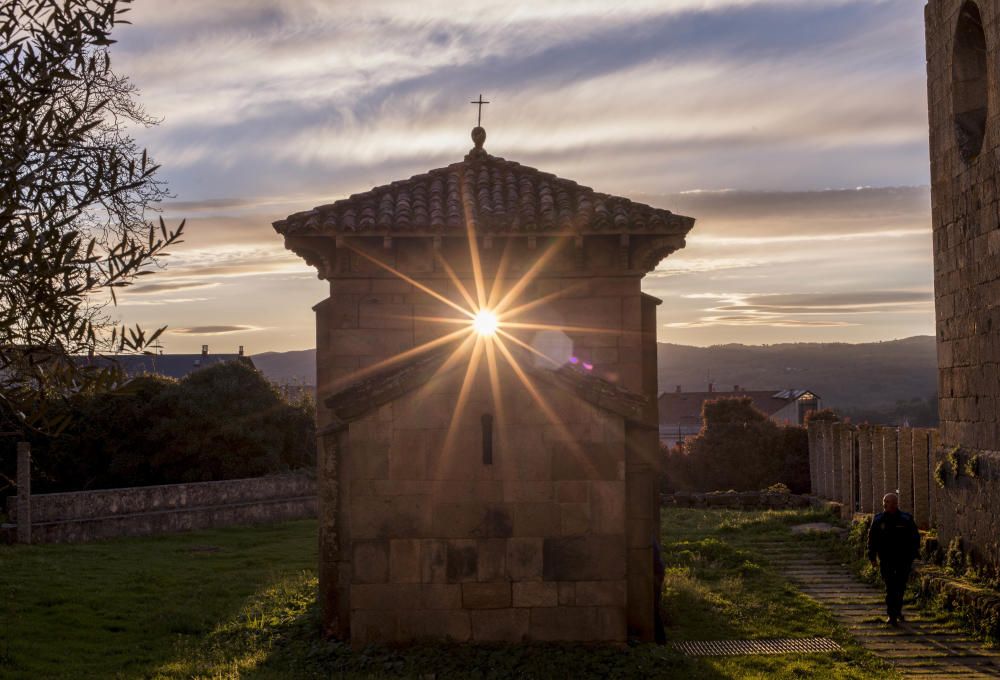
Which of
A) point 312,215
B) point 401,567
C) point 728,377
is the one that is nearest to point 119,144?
point 312,215

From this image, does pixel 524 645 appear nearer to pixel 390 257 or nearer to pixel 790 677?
pixel 790 677

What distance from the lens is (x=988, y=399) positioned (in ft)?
50.1

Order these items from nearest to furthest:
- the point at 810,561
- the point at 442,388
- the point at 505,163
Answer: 1. the point at 442,388
2. the point at 505,163
3. the point at 810,561

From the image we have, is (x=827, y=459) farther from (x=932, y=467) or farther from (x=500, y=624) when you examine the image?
(x=500, y=624)

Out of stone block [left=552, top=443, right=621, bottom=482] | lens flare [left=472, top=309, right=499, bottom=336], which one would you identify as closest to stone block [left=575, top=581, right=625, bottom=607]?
stone block [left=552, top=443, right=621, bottom=482]

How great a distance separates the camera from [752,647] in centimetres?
1314

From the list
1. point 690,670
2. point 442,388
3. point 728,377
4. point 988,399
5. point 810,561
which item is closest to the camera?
point 690,670

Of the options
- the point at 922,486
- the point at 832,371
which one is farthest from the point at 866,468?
the point at 832,371

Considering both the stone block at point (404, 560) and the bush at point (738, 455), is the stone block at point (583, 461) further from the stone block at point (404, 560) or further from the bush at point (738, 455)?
the bush at point (738, 455)

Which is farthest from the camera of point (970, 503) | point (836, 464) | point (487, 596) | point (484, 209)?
point (836, 464)

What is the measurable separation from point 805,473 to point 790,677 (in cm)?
2785

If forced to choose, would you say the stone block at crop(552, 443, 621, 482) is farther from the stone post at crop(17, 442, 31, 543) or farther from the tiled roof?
the stone post at crop(17, 442, 31, 543)

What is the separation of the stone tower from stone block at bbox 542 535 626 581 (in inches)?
257

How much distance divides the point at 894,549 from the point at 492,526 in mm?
6460
